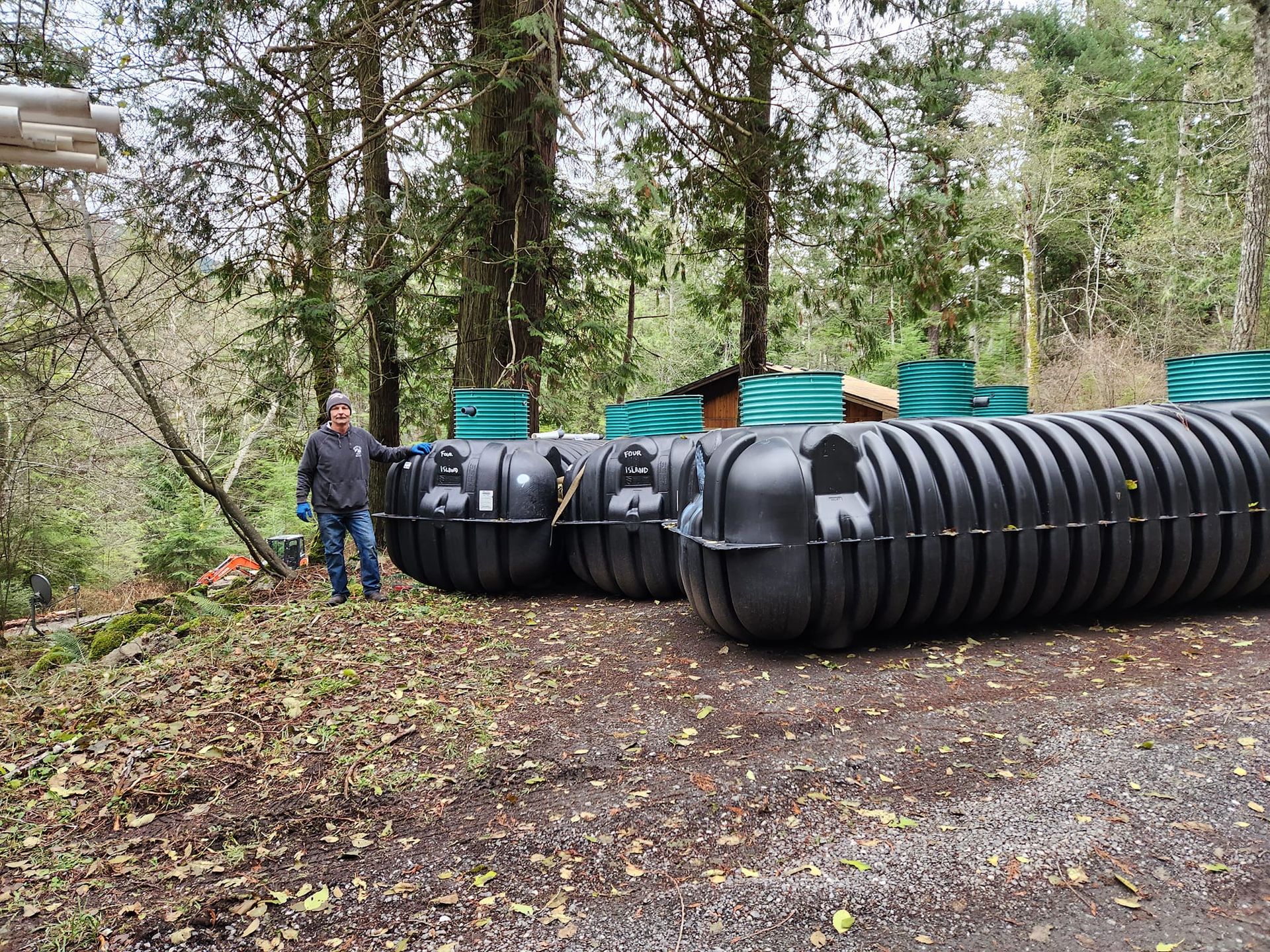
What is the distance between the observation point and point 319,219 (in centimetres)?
934

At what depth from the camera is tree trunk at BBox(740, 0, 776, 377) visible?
968 centimetres

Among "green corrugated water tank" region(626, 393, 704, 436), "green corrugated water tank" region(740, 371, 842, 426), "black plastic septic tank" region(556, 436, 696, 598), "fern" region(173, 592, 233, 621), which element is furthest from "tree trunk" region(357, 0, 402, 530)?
"green corrugated water tank" region(740, 371, 842, 426)

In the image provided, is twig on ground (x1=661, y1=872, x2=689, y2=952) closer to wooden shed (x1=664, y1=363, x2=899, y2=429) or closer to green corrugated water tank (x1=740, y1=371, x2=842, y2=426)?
green corrugated water tank (x1=740, y1=371, x2=842, y2=426)

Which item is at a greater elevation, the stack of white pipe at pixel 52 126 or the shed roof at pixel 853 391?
the shed roof at pixel 853 391

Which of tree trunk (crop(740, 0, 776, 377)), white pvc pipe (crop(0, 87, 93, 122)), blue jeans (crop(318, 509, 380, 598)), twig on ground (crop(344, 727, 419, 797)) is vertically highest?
tree trunk (crop(740, 0, 776, 377))

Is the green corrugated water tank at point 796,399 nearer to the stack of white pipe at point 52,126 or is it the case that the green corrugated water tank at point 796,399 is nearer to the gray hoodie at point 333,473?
the gray hoodie at point 333,473

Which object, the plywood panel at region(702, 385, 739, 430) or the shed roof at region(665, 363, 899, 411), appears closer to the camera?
the shed roof at region(665, 363, 899, 411)

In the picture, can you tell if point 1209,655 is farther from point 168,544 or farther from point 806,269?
point 168,544

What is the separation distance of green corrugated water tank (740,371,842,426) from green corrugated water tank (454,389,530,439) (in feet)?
10.3

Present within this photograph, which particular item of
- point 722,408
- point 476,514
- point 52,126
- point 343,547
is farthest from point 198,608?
point 722,408

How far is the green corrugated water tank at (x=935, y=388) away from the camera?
7527mm

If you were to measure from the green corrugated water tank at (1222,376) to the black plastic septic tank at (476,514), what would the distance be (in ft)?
18.8

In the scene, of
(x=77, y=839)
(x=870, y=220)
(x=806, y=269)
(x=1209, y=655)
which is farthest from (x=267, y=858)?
(x=806, y=269)

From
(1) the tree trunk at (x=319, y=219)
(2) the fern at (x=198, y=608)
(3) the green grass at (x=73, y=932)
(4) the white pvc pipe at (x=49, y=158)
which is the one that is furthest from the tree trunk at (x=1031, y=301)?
(3) the green grass at (x=73, y=932)
